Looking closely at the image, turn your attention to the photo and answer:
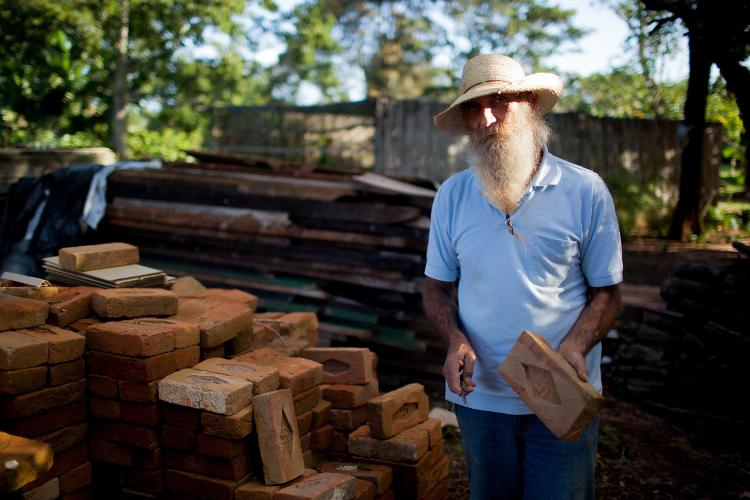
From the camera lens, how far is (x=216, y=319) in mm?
3693

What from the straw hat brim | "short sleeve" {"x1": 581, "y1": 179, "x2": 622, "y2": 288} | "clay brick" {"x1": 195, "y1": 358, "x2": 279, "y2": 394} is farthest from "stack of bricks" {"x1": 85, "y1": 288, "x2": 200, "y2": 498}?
"short sleeve" {"x1": 581, "y1": 179, "x2": 622, "y2": 288}

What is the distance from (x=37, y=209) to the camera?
7.18 metres

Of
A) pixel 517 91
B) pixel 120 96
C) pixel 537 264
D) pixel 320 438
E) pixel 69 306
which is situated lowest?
pixel 320 438

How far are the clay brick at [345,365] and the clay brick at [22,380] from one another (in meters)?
1.59

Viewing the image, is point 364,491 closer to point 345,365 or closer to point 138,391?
point 345,365

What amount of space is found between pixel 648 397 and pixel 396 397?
3.56m

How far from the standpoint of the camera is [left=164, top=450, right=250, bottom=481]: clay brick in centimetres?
310

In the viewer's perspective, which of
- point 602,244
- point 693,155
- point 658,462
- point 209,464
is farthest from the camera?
point 693,155

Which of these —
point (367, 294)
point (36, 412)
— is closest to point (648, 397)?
point (367, 294)

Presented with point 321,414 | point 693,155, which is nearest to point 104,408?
point 321,414

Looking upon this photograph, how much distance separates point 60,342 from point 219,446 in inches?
34.9

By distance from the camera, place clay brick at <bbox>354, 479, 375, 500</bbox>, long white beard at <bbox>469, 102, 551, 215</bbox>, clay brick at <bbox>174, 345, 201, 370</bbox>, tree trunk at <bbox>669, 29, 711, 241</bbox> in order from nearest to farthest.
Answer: long white beard at <bbox>469, 102, 551, 215</bbox>, clay brick at <bbox>354, 479, 375, 500</bbox>, clay brick at <bbox>174, 345, 201, 370</bbox>, tree trunk at <bbox>669, 29, 711, 241</bbox>

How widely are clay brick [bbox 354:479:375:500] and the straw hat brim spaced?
5.67 ft

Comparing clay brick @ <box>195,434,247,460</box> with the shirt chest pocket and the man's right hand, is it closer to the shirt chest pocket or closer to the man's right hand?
the man's right hand
